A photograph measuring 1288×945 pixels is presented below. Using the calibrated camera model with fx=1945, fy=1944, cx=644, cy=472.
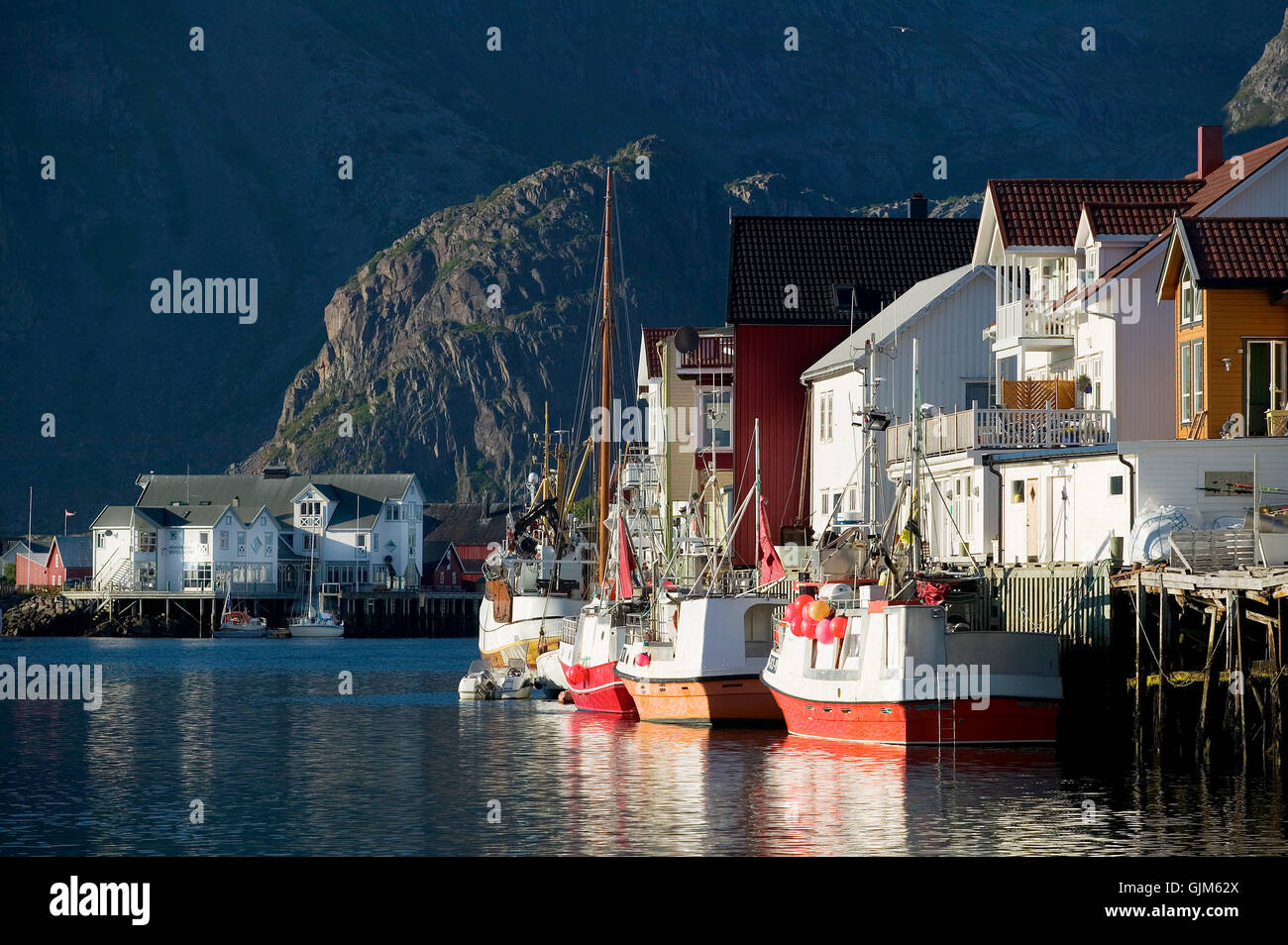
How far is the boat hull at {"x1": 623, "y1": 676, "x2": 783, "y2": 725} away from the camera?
59656 mm

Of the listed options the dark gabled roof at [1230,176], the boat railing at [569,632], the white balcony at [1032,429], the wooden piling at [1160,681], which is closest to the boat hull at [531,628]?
the boat railing at [569,632]

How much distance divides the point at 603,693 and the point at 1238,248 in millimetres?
26878

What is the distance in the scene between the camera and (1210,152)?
230 feet

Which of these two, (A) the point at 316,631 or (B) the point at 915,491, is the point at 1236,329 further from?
(A) the point at 316,631

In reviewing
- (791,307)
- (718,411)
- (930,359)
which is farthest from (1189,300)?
(718,411)

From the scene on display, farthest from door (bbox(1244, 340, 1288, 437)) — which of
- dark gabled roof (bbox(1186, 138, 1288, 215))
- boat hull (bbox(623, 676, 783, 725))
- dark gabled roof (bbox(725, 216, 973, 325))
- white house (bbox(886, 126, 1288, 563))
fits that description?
dark gabled roof (bbox(725, 216, 973, 325))

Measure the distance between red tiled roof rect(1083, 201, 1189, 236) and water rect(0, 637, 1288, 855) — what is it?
19.6 m

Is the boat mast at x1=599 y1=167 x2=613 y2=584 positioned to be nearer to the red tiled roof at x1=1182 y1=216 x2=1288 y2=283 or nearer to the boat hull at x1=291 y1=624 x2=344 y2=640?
the red tiled roof at x1=1182 y1=216 x2=1288 y2=283

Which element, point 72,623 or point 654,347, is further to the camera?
point 72,623

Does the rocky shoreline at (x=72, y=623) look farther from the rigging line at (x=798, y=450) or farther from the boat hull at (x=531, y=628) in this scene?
the rigging line at (x=798, y=450)
